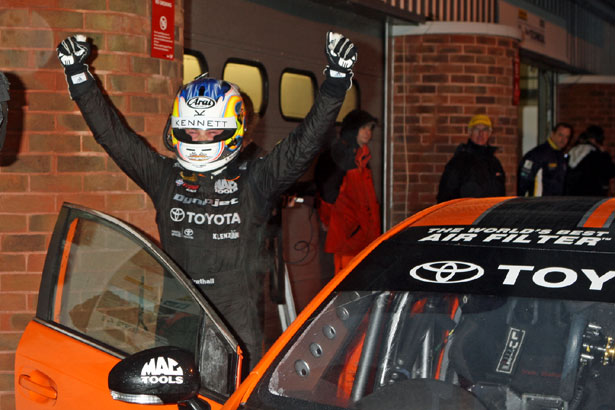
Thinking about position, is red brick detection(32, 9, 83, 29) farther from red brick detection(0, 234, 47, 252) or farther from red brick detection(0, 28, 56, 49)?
red brick detection(0, 234, 47, 252)

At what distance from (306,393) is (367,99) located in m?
7.68

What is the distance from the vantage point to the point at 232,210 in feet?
12.9

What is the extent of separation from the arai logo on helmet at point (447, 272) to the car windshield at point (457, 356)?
0.07 metres

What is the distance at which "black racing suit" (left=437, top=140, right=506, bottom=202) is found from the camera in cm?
766

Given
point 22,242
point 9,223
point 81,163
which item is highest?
point 81,163

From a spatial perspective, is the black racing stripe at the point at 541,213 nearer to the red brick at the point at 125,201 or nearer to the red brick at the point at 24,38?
the red brick at the point at 125,201

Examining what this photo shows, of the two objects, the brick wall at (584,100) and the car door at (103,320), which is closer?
the car door at (103,320)

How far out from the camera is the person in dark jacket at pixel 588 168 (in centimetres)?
1150

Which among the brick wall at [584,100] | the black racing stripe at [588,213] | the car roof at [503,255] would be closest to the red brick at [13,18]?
the car roof at [503,255]

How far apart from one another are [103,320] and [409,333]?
1.10 m

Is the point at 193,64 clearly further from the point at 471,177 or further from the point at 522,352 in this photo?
the point at 522,352

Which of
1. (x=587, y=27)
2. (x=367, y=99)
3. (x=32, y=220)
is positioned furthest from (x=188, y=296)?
(x=587, y=27)

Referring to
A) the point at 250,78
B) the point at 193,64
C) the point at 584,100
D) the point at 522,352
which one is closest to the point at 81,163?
the point at 193,64

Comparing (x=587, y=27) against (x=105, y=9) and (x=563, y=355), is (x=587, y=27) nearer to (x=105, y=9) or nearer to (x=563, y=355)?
(x=105, y=9)
